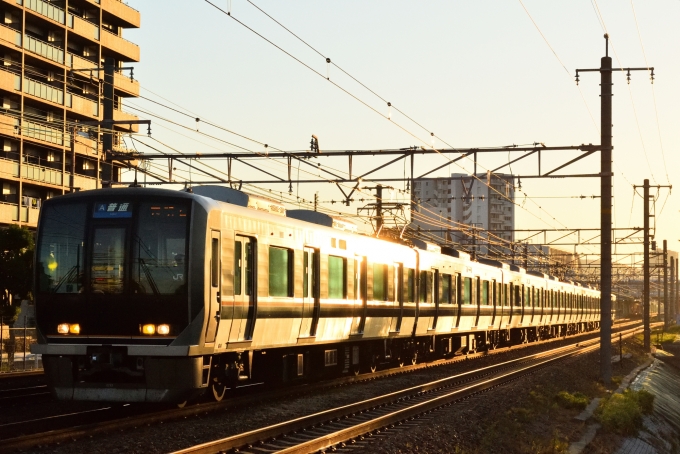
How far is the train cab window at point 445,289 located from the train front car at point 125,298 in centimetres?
1590

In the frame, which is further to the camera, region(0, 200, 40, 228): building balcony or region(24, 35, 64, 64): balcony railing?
region(24, 35, 64, 64): balcony railing

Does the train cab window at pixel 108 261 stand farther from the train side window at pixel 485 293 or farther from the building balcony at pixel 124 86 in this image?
the building balcony at pixel 124 86

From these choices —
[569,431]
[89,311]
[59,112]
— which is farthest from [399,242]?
[59,112]

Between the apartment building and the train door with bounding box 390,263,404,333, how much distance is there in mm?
27541

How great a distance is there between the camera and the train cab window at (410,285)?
26.2 meters

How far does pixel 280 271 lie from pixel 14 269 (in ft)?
66.1

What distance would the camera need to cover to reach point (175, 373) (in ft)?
47.5

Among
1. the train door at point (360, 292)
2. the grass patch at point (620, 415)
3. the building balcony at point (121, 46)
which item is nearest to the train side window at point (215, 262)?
the train door at point (360, 292)

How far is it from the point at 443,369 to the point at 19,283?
15.5 metres

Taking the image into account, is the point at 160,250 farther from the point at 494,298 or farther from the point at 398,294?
the point at 494,298

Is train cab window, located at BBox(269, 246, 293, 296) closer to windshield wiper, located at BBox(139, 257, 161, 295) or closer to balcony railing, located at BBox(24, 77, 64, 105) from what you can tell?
windshield wiper, located at BBox(139, 257, 161, 295)

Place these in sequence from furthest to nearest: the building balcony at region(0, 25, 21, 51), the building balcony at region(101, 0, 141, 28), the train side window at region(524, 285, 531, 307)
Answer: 1. the building balcony at region(101, 0, 141, 28)
2. the building balcony at region(0, 25, 21, 51)
3. the train side window at region(524, 285, 531, 307)

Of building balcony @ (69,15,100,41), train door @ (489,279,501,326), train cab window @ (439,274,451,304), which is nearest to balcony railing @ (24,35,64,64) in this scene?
building balcony @ (69,15,100,41)

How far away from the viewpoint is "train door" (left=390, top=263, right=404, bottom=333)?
82.9 ft
